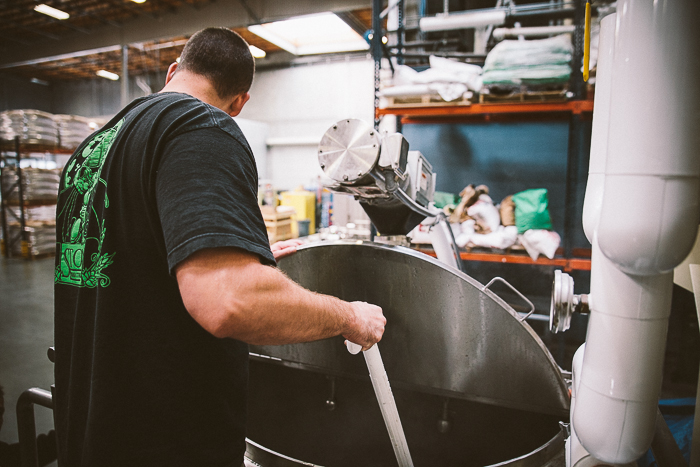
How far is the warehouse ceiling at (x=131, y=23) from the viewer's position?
5.79 m

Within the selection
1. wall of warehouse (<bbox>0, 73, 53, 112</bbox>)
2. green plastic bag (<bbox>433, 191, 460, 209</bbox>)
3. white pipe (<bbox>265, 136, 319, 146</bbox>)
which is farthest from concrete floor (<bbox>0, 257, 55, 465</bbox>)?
wall of warehouse (<bbox>0, 73, 53, 112</bbox>)

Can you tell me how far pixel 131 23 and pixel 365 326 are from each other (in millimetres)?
8095

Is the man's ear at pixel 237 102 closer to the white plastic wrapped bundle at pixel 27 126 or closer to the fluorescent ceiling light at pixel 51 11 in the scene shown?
the white plastic wrapped bundle at pixel 27 126

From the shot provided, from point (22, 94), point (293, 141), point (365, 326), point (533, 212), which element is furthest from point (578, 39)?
point (22, 94)

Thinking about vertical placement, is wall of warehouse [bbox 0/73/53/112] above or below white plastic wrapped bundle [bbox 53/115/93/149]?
above

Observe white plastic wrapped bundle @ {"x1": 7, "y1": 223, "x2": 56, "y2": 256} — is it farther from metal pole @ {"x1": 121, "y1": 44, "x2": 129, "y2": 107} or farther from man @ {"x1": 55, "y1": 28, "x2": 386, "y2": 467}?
man @ {"x1": 55, "y1": 28, "x2": 386, "y2": 467}

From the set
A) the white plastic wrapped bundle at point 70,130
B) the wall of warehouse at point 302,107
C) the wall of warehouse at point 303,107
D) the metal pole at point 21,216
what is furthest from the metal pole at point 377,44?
the metal pole at point 21,216

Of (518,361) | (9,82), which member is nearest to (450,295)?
(518,361)

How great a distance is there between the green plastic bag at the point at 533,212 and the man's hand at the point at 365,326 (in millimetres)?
1836

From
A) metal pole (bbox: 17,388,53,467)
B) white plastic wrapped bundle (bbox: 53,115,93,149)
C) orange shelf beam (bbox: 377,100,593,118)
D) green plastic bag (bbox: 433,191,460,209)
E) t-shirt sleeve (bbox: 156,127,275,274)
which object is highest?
white plastic wrapped bundle (bbox: 53,115,93,149)

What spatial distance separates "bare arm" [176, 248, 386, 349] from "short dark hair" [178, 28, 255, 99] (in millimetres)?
527

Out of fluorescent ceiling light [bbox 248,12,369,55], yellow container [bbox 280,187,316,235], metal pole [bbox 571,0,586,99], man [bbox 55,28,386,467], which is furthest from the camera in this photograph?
yellow container [bbox 280,187,316,235]

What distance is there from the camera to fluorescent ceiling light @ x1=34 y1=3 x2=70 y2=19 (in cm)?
646

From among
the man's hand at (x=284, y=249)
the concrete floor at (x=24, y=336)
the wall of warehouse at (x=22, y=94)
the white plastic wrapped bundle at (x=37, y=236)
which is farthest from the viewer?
the wall of warehouse at (x=22, y=94)
